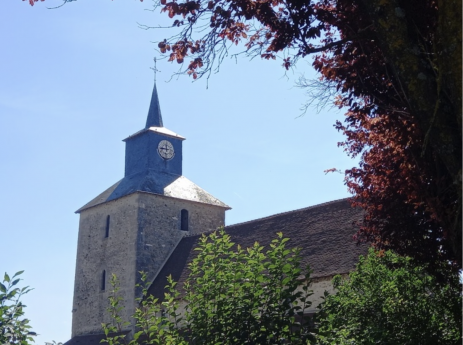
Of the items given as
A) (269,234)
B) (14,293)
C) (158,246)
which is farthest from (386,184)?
(158,246)

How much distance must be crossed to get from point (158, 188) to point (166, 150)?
2692 millimetres

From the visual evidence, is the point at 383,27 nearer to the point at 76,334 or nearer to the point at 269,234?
the point at 269,234

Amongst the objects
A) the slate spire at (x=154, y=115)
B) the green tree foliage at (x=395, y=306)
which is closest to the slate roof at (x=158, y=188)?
the slate spire at (x=154, y=115)

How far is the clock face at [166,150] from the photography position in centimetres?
3098

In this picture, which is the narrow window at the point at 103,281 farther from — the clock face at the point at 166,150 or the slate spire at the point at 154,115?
the slate spire at the point at 154,115

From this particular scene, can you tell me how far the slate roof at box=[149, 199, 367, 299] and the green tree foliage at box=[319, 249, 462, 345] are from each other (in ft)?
29.0

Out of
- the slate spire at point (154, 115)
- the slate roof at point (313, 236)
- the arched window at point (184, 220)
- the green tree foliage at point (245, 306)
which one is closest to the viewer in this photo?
the green tree foliage at point (245, 306)

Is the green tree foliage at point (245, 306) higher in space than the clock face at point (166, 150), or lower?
lower

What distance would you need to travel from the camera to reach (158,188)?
96.0ft

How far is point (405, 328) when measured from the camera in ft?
22.6

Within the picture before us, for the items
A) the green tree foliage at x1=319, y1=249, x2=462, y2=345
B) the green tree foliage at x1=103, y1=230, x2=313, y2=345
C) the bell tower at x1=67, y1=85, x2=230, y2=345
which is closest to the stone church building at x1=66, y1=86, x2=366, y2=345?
the bell tower at x1=67, y1=85, x2=230, y2=345

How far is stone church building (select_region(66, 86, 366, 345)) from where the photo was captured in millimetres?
26500

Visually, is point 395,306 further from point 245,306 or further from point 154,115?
point 154,115

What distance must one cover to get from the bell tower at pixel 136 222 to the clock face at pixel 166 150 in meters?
0.05
